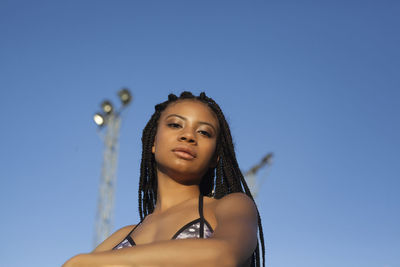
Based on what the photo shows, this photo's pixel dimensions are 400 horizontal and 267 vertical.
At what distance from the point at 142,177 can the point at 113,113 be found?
20.3m

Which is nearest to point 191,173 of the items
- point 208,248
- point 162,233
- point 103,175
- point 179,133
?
point 179,133

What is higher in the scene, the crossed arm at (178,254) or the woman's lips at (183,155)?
the woman's lips at (183,155)

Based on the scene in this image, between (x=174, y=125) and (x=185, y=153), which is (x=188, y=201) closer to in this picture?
(x=185, y=153)

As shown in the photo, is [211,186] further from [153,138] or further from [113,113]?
[113,113]

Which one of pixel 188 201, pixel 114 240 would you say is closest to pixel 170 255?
pixel 188 201

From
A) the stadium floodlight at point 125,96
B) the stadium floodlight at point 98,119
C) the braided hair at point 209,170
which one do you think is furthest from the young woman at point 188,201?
the stadium floodlight at point 125,96

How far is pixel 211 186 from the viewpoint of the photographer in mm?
3959

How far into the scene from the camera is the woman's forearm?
8.04ft

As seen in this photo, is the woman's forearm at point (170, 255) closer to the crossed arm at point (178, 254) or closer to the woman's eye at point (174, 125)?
the crossed arm at point (178, 254)

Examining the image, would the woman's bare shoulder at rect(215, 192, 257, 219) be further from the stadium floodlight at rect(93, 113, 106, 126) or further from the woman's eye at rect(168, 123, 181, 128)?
the stadium floodlight at rect(93, 113, 106, 126)

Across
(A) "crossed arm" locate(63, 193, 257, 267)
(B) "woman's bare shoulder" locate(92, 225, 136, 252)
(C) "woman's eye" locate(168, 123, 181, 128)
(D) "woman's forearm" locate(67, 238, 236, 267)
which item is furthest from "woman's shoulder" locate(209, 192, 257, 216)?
(B) "woman's bare shoulder" locate(92, 225, 136, 252)

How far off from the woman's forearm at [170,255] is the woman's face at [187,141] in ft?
3.38

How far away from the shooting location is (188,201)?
11.5ft

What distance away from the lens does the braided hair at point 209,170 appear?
381 centimetres
